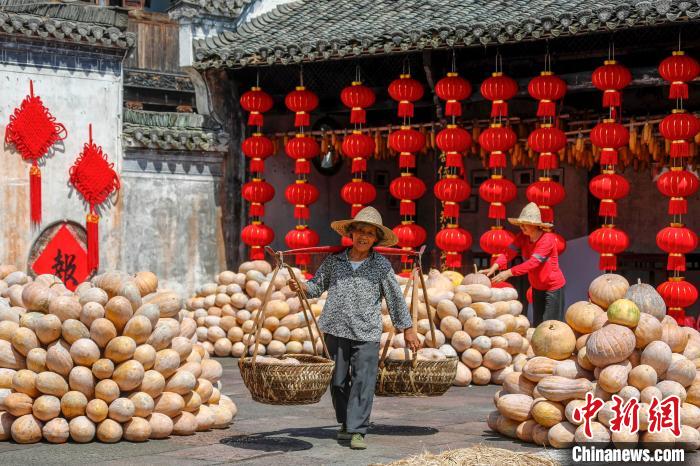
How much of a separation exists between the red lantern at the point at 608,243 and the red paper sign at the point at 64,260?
24.3 feet

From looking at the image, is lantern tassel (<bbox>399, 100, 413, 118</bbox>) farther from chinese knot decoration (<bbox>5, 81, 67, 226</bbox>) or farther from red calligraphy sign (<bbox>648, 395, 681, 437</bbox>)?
red calligraphy sign (<bbox>648, 395, 681, 437</bbox>)

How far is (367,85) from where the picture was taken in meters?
18.2

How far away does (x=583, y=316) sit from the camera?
8617 mm

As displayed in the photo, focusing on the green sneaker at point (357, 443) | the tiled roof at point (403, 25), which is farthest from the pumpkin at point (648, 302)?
the tiled roof at point (403, 25)

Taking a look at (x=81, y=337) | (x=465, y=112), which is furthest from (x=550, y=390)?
(x=465, y=112)

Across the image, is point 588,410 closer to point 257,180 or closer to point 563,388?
point 563,388

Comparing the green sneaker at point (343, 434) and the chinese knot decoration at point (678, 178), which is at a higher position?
the chinese knot decoration at point (678, 178)

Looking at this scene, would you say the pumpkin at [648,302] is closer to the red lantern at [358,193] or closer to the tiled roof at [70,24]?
the red lantern at [358,193]

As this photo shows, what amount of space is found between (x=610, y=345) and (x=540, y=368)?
0.61m

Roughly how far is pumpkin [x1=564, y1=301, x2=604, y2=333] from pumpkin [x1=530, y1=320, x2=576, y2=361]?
0.29 feet

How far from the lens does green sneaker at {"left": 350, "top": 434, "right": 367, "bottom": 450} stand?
26.7 ft

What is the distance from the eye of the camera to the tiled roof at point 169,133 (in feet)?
59.0

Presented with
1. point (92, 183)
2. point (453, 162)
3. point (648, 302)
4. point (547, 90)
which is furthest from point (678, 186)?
point (92, 183)

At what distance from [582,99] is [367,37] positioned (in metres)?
3.25
